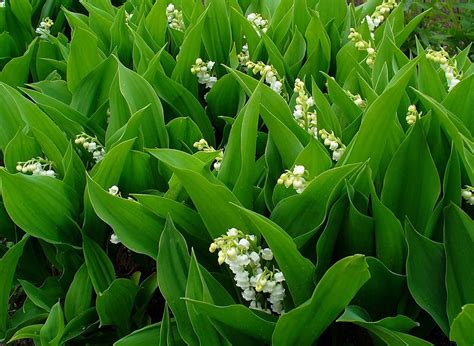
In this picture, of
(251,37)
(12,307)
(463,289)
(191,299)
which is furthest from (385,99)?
(12,307)

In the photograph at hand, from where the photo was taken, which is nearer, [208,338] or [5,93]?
[208,338]

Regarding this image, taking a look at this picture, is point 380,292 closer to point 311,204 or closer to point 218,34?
point 311,204

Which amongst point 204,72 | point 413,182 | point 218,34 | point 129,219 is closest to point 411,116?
point 413,182

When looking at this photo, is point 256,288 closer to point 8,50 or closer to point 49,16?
point 8,50

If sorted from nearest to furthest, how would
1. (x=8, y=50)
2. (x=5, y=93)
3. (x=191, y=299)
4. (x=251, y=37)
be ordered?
(x=191, y=299), (x=5, y=93), (x=251, y=37), (x=8, y=50)

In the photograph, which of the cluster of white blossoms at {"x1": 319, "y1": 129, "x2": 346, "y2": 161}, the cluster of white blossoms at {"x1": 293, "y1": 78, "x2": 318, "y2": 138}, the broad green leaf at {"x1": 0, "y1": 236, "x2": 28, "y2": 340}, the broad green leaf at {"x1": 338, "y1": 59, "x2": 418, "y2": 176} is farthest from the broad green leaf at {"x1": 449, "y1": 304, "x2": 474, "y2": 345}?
the broad green leaf at {"x1": 0, "y1": 236, "x2": 28, "y2": 340}

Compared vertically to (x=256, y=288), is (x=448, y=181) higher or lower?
higher

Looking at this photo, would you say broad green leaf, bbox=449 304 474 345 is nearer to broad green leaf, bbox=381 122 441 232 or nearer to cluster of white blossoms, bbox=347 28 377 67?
broad green leaf, bbox=381 122 441 232
